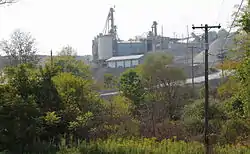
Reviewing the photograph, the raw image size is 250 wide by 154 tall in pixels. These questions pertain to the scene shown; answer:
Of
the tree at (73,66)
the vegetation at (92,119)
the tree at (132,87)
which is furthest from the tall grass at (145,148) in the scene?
the tree at (73,66)

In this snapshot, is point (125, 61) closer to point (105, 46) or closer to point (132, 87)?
point (105, 46)

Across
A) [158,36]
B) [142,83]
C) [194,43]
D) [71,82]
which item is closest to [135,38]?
[158,36]

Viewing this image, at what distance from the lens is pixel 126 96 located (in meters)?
33.2

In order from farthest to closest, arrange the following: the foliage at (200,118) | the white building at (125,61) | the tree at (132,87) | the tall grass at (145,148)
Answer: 1. the white building at (125,61)
2. the tree at (132,87)
3. the foliage at (200,118)
4. the tall grass at (145,148)

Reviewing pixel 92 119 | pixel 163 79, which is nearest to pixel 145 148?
pixel 92 119

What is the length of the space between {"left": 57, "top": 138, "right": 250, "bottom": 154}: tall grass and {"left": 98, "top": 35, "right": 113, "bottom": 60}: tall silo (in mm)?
68452

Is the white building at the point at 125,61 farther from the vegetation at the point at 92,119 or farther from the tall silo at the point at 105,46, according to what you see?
the vegetation at the point at 92,119

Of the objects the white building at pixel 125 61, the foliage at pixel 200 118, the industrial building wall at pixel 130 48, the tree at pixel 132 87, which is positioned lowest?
the foliage at pixel 200 118

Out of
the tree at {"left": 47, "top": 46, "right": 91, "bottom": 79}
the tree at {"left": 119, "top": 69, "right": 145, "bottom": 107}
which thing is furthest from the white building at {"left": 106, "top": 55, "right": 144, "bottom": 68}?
the tree at {"left": 119, "top": 69, "right": 145, "bottom": 107}

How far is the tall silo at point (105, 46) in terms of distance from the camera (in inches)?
3364

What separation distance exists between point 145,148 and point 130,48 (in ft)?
234

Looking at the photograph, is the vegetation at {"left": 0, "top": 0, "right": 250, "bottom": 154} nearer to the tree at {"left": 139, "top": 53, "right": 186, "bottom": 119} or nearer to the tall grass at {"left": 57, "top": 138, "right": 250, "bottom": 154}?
the tall grass at {"left": 57, "top": 138, "right": 250, "bottom": 154}

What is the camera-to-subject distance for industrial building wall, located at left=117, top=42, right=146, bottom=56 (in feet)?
284

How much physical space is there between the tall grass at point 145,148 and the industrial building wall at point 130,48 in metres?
69.1
